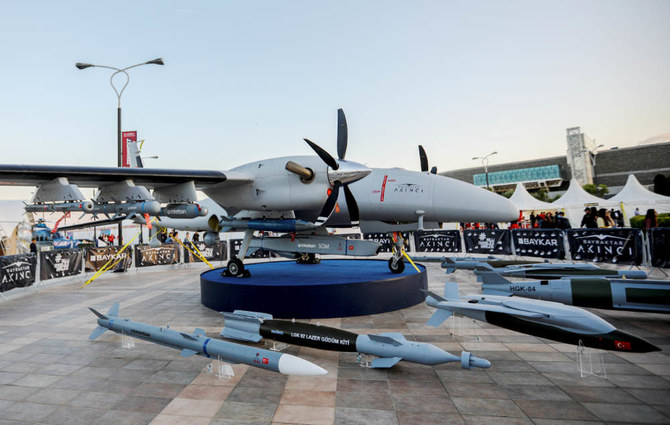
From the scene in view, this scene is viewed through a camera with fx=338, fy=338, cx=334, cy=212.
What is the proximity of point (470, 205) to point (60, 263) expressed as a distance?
20094 mm

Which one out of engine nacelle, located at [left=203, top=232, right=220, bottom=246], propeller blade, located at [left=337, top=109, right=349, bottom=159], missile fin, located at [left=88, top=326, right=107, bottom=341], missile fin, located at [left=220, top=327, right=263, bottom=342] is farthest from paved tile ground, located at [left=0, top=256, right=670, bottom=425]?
engine nacelle, located at [left=203, top=232, right=220, bottom=246]

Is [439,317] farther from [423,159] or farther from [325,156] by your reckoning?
[423,159]

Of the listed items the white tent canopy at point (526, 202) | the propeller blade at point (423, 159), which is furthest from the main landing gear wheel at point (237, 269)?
the white tent canopy at point (526, 202)

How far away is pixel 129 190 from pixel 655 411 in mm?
12050

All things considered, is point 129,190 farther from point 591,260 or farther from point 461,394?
point 591,260

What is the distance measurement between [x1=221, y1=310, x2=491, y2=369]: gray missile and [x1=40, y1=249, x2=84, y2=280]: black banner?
14.4 meters

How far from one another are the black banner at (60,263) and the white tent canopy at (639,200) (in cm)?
3899

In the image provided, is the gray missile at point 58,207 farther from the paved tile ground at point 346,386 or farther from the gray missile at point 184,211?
the paved tile ground at point 346,386

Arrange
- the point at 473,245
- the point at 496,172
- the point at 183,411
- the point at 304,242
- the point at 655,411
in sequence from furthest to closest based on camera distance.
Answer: the point at 496,172 → the point at 473,245 → the point at 304,242 → the point at 183,411 → the point at 655,411

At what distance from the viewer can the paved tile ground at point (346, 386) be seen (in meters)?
4.91

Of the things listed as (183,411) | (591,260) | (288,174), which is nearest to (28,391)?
(183,411)

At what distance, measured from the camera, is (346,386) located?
19.2ft

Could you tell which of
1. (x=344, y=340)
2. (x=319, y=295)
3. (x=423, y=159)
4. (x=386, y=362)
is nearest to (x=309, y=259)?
(x=319, y=295)

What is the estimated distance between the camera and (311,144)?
32.0 ft
